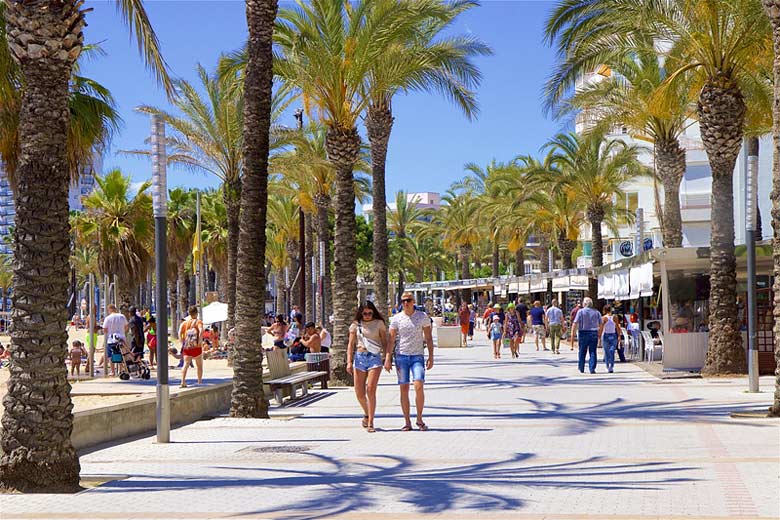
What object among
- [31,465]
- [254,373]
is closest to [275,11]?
[254,373]

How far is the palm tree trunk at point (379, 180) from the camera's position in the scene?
26.4 meters

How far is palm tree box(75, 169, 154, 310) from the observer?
36.1m

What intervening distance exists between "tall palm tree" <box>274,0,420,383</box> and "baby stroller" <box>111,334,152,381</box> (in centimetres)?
487

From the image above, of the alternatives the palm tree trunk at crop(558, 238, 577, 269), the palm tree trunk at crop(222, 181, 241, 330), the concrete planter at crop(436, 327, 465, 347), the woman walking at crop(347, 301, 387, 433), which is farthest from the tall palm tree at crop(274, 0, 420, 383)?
the palm tree trunk at crop(558, 238, 577, 269)

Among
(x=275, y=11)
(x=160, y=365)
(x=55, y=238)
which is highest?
(x=275, y=11)

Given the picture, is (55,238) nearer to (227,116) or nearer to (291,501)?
(291,501)

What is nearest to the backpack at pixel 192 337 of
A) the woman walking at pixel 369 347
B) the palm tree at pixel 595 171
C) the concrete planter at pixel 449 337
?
the woman walking at pixel 369 347

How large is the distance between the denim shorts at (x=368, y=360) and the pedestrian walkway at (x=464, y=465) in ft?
2.73

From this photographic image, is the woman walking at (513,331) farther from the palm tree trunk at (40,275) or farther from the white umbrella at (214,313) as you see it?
Result: the palm tree trunk at (40,275)

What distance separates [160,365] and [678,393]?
28.5 ft

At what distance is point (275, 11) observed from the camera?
15281 millimetres

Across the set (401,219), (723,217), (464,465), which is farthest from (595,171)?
(401,219)

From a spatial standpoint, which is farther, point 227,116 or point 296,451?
point 227,116

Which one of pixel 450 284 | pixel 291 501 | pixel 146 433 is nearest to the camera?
pixel 291 501
